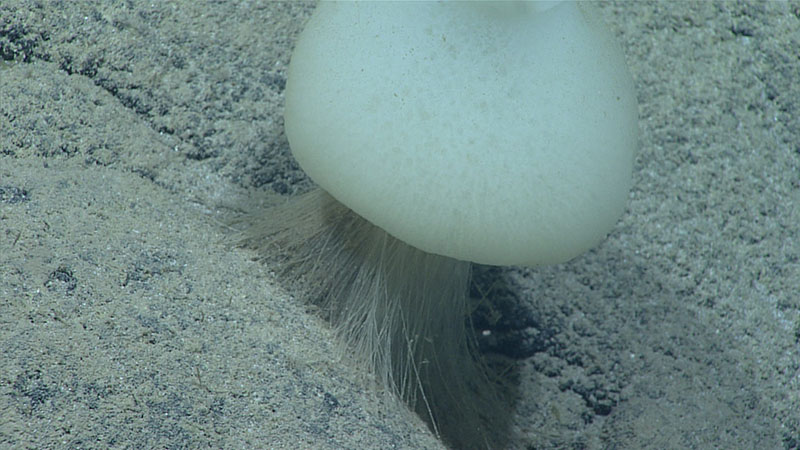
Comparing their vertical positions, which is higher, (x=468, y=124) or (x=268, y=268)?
(x=468, y=124)

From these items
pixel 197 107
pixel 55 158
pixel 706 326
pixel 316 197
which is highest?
pixel 55 158

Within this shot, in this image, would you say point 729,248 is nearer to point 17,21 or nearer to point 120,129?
point 120,129

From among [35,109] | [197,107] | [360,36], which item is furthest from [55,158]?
[360,36]

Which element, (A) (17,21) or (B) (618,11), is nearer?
(A) (17,21)

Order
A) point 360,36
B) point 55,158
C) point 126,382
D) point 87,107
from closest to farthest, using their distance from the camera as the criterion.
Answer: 1. point 126,382
2. point 360,36
3. point 55,158
4. point 87,107

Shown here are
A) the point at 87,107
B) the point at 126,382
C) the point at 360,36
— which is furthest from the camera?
the point at 87,107

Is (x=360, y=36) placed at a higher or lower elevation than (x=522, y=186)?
higher

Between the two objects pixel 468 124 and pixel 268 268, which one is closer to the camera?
pixel 468 124
